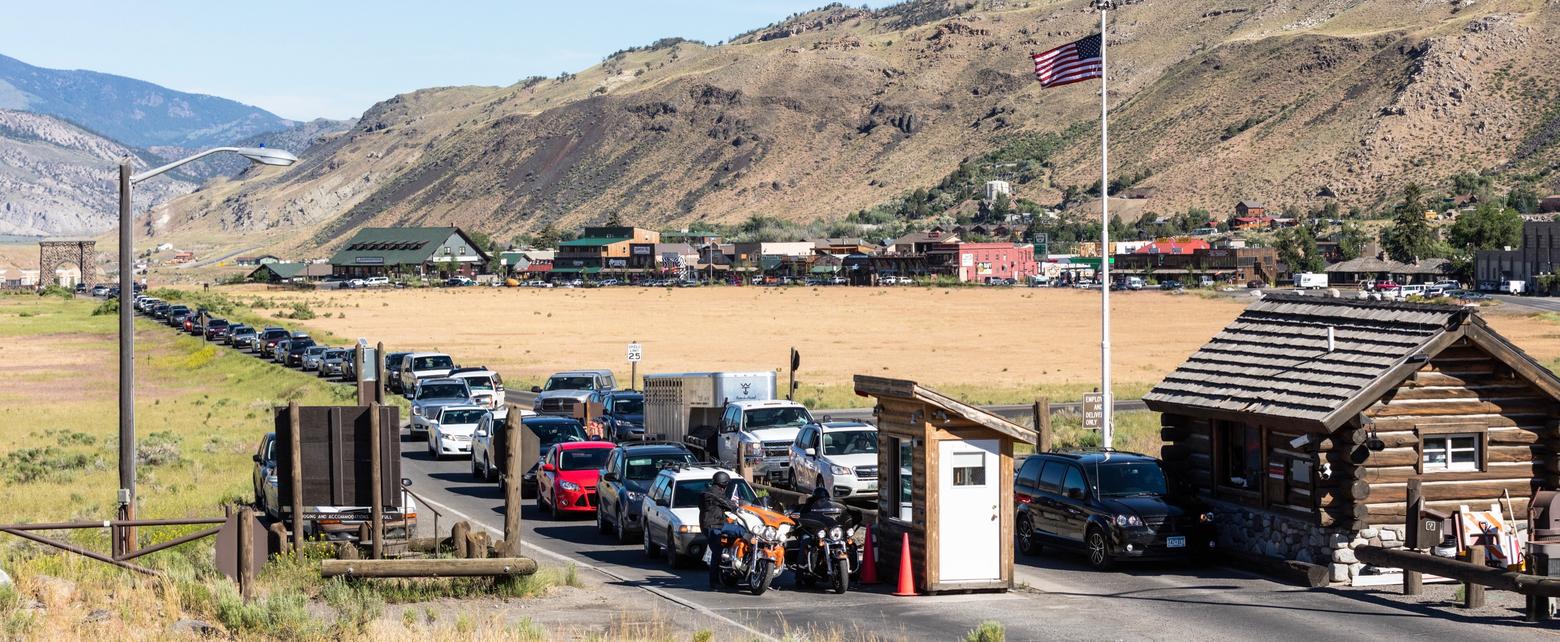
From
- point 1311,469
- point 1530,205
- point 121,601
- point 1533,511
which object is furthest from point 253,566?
point 1530,205

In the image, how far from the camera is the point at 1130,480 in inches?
958

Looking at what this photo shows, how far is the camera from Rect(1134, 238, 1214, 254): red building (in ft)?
582

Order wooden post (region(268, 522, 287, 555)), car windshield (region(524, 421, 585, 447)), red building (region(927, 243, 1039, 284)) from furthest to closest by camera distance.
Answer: red building (region(927, 243, 1039, 284))
car windshield (region(524, 421, 585, 447))
wooden post (region(268, 522, 287, 555))

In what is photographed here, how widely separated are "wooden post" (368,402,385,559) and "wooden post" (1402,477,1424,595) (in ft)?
39.8

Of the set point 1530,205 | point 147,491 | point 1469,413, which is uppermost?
point 1530,205

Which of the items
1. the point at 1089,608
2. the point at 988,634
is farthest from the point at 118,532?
the point at 1089,608

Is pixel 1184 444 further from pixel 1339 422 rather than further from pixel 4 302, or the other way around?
pixel 4 302

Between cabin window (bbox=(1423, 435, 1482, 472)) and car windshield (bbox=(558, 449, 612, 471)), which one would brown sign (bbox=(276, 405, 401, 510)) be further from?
cabin window (bbox=(1423, 435, 1482, 472))

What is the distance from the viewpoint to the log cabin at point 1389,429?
2147 centimetres

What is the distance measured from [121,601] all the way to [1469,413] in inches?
638

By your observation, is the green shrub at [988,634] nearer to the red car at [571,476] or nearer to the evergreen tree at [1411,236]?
the red car at [571,476]

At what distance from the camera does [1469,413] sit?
21.9 metres

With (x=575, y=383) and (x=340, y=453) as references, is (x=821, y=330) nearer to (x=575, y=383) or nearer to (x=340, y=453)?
(x=575, y=383)

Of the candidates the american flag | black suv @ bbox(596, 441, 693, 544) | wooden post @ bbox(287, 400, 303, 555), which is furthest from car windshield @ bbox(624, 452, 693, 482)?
the american flag
